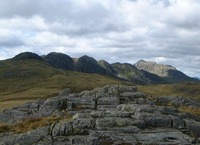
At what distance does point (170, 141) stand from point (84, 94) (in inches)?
1220

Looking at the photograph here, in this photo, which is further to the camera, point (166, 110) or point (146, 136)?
point (166, 110)

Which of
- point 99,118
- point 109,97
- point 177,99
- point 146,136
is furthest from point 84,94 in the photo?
point 146,136

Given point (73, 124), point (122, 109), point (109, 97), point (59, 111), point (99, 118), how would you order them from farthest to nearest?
point (109, 97) < point (59, 111) < point (122, 109) < point (99, 118) < point (73, 124)

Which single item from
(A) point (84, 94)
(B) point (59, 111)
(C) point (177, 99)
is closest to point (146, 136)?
(B) point (59, 111)

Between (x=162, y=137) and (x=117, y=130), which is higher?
(x=117, y=130)

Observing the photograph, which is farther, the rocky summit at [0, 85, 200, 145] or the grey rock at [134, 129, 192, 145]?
the grey rock at [134, 129, 192, 145]

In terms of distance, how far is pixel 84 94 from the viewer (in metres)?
62.5

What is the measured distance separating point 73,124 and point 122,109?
11.8 metres

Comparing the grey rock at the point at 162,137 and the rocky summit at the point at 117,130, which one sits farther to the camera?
the grey rock at the point at 162,137

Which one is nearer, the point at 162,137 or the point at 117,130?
the point at 162,137

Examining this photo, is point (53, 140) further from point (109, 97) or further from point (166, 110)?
point (109, 97)

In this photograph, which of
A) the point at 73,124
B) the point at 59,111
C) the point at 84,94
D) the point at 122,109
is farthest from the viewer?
the point at 84,94

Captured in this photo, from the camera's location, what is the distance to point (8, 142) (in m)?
32.0

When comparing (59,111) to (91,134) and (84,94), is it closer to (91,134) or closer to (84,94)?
(84,94)
